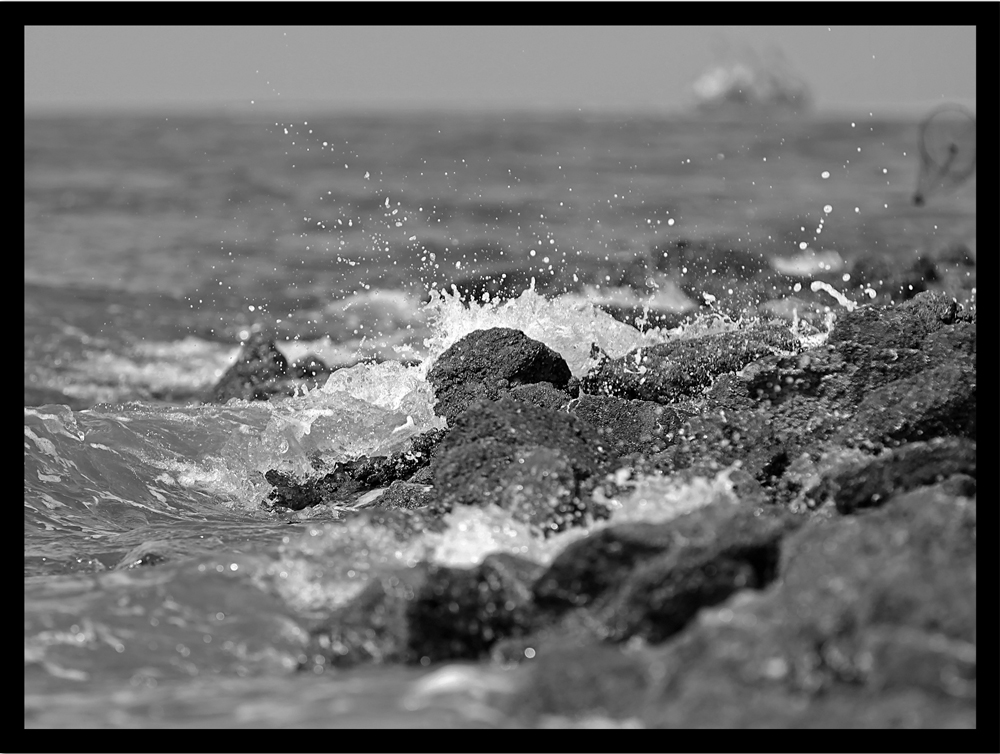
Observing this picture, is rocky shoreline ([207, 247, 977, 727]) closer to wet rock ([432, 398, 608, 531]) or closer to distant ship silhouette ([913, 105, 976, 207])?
wet rock ([432, 398, 608, 531])

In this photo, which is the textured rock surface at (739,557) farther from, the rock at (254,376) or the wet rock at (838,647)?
the rock at (254,376)

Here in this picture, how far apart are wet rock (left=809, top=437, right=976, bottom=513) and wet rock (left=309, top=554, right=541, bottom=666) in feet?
3.97

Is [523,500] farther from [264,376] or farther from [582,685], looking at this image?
[264,376]

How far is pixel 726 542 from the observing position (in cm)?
347

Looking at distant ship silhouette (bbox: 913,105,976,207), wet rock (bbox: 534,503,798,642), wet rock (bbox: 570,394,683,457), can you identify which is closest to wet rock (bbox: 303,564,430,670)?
wet rock (bbox: 534,503,798,642)

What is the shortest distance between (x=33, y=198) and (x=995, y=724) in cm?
2087

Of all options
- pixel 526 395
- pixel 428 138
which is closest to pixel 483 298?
pixel 526 395

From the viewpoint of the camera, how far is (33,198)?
843 inches

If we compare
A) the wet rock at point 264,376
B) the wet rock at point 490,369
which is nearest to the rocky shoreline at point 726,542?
the wet rock at point 490,369

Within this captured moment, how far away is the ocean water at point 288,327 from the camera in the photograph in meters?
3.93

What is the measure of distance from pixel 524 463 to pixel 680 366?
5.35 feet

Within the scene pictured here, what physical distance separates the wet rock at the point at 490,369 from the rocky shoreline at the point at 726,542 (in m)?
0.31

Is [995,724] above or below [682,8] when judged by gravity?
below

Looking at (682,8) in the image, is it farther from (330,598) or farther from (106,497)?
(106,497)
